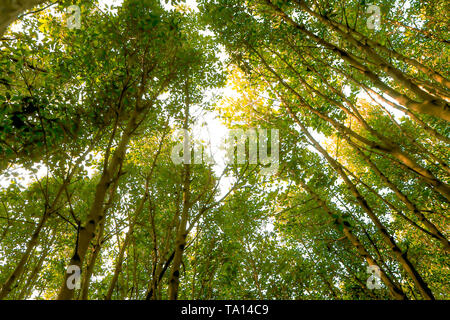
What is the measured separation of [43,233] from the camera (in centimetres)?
987

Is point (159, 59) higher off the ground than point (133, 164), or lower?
higher

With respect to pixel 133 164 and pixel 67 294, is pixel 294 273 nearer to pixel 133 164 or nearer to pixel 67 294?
pixel 133 164

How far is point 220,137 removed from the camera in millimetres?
6941

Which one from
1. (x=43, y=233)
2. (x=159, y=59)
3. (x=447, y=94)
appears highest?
(x=159, y=59)

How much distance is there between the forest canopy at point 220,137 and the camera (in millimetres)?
3697

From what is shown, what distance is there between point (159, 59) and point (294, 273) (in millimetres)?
11826

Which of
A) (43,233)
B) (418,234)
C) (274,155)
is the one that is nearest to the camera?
(274,155)

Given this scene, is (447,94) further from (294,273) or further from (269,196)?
(294,273)

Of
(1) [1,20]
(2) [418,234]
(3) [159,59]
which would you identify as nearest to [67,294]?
(1) [1,20]

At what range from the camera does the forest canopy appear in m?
3.70
